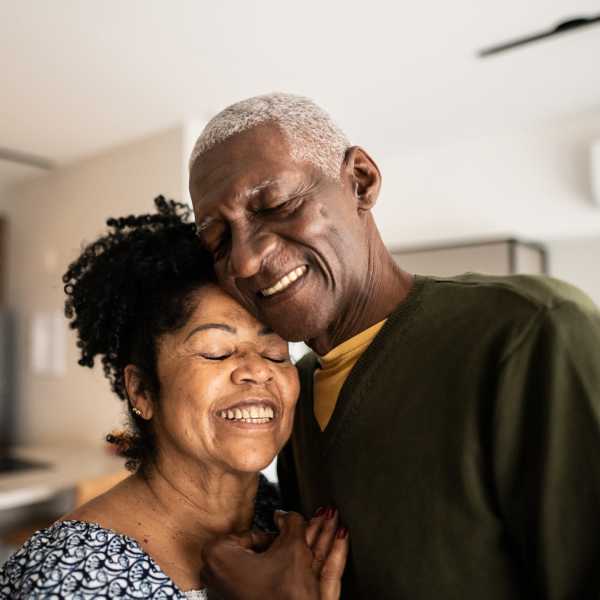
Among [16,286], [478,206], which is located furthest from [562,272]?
[16,286]

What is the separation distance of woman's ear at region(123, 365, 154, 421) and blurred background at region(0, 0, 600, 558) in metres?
1.50

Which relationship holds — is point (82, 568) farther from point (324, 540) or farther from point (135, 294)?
point (135, 294)

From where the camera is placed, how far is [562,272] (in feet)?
12.3

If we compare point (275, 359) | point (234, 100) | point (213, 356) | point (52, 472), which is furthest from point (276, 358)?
point (52, 472)

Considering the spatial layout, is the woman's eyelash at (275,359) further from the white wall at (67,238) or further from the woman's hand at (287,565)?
the white wall at (67,238)

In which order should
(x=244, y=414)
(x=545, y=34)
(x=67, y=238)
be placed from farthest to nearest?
(x=67, y=238), (x=545, y=34), (x=244, y=414)

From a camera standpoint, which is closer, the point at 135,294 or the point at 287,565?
the point at 287,565

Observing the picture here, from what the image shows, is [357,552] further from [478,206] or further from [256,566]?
[478,206]

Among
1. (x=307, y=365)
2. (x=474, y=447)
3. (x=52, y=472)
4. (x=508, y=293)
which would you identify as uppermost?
(x=508, y=293)

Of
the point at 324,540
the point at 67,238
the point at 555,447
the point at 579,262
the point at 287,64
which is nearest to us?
the point at 555,447

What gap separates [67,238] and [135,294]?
10.0 ft

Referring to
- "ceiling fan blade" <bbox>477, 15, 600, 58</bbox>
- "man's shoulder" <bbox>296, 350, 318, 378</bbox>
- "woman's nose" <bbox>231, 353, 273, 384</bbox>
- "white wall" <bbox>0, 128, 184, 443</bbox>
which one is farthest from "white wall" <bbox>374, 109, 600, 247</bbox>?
"woman's nose" <bbox>231, 353, 273, 384</bbox>

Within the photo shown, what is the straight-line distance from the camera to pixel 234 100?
3191mm

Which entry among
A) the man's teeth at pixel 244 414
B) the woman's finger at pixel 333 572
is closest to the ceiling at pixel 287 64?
the man's teeth at pixel 244 414
